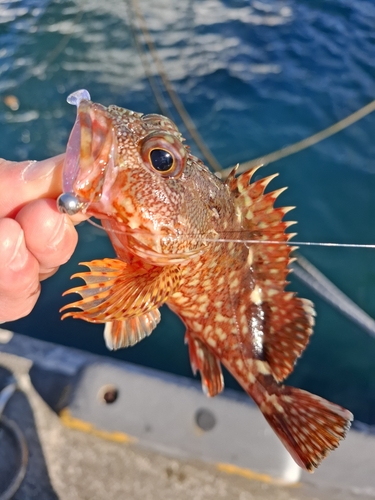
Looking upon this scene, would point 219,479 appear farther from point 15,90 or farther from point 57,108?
point 15,90

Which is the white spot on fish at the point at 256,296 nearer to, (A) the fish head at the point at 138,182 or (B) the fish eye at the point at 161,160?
(A) the fish head at the point at 138,182

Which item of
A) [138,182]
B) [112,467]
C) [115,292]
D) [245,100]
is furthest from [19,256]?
[245,100]

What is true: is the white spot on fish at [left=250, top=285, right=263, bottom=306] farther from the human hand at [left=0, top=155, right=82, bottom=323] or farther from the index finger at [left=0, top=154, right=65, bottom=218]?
the index finger at [left=0, top=154, right=65, bottom=218]

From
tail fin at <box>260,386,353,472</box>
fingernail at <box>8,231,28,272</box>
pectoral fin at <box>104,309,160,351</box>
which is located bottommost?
tail fin at <box>260,386,353,472</box>

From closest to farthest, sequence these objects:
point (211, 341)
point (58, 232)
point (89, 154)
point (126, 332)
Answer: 1. point (89, 154)
2. point (58, 232)
3. point (126, 332)
4. point (211, 341)

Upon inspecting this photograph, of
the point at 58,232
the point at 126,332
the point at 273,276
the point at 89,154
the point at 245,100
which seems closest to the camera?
the point at 89,154

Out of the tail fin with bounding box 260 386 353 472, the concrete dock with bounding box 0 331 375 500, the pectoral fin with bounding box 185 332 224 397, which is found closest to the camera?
the tail fin with bounding box 260 386 353 472

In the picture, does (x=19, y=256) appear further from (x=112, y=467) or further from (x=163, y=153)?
(x=112, y=467)

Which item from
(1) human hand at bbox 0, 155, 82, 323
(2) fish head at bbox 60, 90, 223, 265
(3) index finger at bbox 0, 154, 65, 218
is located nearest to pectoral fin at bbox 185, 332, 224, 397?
(2) fish head at bbox 60, 90, 223, 265
